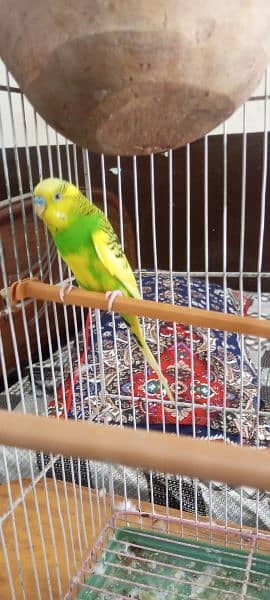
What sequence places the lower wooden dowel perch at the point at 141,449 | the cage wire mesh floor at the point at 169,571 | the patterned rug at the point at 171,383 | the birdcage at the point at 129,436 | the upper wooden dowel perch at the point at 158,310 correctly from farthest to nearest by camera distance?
the patterned rug at the point at 171,383, the cage wire mesh floor at the point at 169,571, the birdcage at the point at 129,436, the upper wooden dowel perch at the point at 158,310, the lower wooden dowel perch at the point at 141,449

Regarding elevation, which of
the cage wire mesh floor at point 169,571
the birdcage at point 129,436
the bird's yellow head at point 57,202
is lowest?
the cage wire mesh floor at point 169,571

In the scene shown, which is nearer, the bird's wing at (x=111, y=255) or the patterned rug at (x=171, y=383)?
the bird's wing at (x=111, y=255)

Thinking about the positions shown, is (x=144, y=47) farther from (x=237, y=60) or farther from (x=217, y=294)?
(x=217, y=294)

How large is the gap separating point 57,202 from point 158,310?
257mm

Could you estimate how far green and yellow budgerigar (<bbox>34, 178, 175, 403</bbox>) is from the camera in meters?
0.75

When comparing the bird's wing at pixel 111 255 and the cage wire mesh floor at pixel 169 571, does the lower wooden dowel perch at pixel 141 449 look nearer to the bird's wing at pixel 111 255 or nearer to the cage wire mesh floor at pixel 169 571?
the bird's wing at pixel 111 255

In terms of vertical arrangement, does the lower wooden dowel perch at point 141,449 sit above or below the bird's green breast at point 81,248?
above

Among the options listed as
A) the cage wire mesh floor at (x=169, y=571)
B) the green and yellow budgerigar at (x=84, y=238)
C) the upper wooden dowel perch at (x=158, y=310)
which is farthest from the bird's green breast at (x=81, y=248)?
the cage wire mesh floor at (x=169, y=571)

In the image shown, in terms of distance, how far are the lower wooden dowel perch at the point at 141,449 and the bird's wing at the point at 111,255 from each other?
52cm

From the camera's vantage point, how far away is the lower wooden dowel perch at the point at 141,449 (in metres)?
0.23

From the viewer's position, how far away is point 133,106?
0.34 m

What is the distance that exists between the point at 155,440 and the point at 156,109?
20cm

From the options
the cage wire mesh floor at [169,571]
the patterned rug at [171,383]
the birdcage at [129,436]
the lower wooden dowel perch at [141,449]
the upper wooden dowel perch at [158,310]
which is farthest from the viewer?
the patterned rug at [171,383]

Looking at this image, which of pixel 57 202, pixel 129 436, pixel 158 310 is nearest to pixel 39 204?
pixel 57 202
